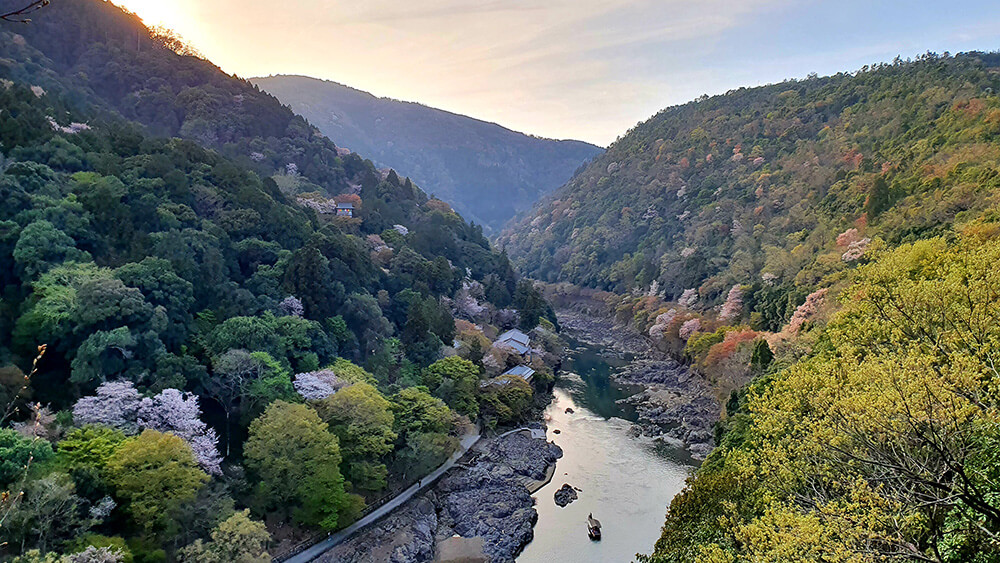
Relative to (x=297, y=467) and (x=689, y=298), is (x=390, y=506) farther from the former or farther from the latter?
(x=689, y=298)

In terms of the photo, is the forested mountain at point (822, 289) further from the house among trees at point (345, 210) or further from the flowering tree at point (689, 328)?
the house among trees at point (345, 210)

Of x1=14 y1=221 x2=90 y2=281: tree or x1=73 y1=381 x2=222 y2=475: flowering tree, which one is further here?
x1=14 y1=221 x2=90 y2=281: tree


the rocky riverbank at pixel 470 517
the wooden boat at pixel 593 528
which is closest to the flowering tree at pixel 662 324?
the rocky riverbank at pixel 470 517

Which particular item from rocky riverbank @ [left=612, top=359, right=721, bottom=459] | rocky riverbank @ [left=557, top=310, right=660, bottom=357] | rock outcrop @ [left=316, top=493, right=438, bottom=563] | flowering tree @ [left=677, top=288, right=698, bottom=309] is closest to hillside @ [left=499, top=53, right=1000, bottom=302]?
flowering tree @ [left=677, top=288, right=698, bottom=309]

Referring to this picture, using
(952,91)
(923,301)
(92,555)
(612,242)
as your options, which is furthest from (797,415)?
(612,242)

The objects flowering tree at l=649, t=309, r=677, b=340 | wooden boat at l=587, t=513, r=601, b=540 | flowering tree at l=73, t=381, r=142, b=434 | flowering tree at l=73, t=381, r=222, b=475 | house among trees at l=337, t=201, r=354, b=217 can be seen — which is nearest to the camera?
flowering tree at l=73, t=381, r=142, b=434

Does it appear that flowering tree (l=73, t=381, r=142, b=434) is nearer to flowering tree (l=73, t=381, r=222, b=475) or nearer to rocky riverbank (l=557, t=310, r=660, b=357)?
flowering tree (l=73, t=381, r=222, b=475)
